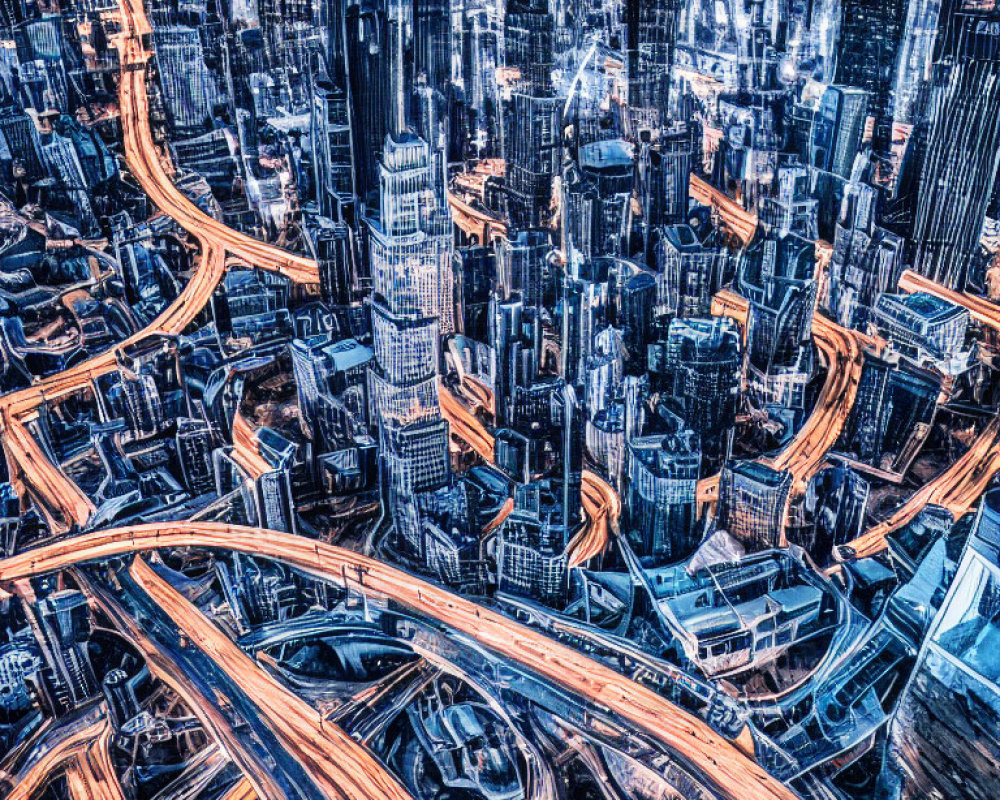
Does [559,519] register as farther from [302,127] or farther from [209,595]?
[302,127]

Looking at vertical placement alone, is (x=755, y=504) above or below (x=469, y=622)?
above

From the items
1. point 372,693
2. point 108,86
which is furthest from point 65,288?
point 372,693

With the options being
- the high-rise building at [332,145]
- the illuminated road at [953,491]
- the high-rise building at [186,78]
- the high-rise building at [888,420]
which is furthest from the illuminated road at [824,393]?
the high-rise building at [186,78]

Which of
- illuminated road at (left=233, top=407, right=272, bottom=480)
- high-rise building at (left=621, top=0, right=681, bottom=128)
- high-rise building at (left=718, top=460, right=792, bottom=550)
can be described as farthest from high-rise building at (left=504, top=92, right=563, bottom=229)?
high-rise building at (left=718, top=460, right=792, bottom=550)

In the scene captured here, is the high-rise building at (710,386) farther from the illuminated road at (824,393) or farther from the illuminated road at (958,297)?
the illuminated road at (958,297)

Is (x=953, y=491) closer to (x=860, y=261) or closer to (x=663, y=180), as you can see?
(x=860, y=261)

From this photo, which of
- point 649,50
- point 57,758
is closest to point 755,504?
point 57,758

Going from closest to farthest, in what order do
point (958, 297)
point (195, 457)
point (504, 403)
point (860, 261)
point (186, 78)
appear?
point (195, 457), point (504, 403), point (958, 297), point (860, 261), point (186, 78)

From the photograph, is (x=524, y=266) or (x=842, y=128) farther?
(x=842, y=128)
